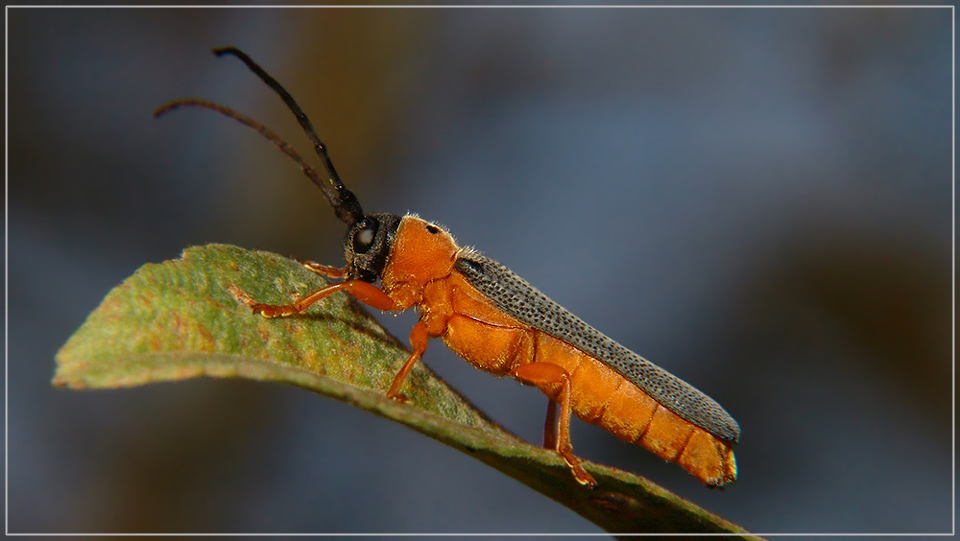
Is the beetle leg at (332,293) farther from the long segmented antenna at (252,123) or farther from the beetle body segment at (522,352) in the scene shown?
the long segmented antenna at (252,123)

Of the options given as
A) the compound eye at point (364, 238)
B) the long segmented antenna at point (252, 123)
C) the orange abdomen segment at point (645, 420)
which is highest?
the long segmented antenna at point (252, 123)

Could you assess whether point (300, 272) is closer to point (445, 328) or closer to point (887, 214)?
point (445, 328)

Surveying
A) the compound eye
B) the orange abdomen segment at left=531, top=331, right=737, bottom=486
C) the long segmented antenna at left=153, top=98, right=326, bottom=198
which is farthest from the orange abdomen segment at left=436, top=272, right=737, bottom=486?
the long segmented antenna at left=153, top=98, right=326, bottom=198

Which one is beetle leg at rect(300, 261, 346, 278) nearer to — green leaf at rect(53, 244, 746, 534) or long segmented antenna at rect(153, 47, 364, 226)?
long segmented antenna at rect(153, 47, 364, 226)

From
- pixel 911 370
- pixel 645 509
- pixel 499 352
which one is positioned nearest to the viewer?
pixel 645 509

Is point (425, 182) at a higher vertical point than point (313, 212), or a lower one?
higher

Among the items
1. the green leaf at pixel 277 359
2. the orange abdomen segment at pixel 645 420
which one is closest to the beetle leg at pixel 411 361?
the green leaf at pixel 277 359

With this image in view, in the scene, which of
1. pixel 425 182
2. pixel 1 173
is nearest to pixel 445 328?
pixel 425 182

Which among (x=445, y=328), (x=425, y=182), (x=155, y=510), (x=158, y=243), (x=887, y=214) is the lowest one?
(x=155, y=510)
